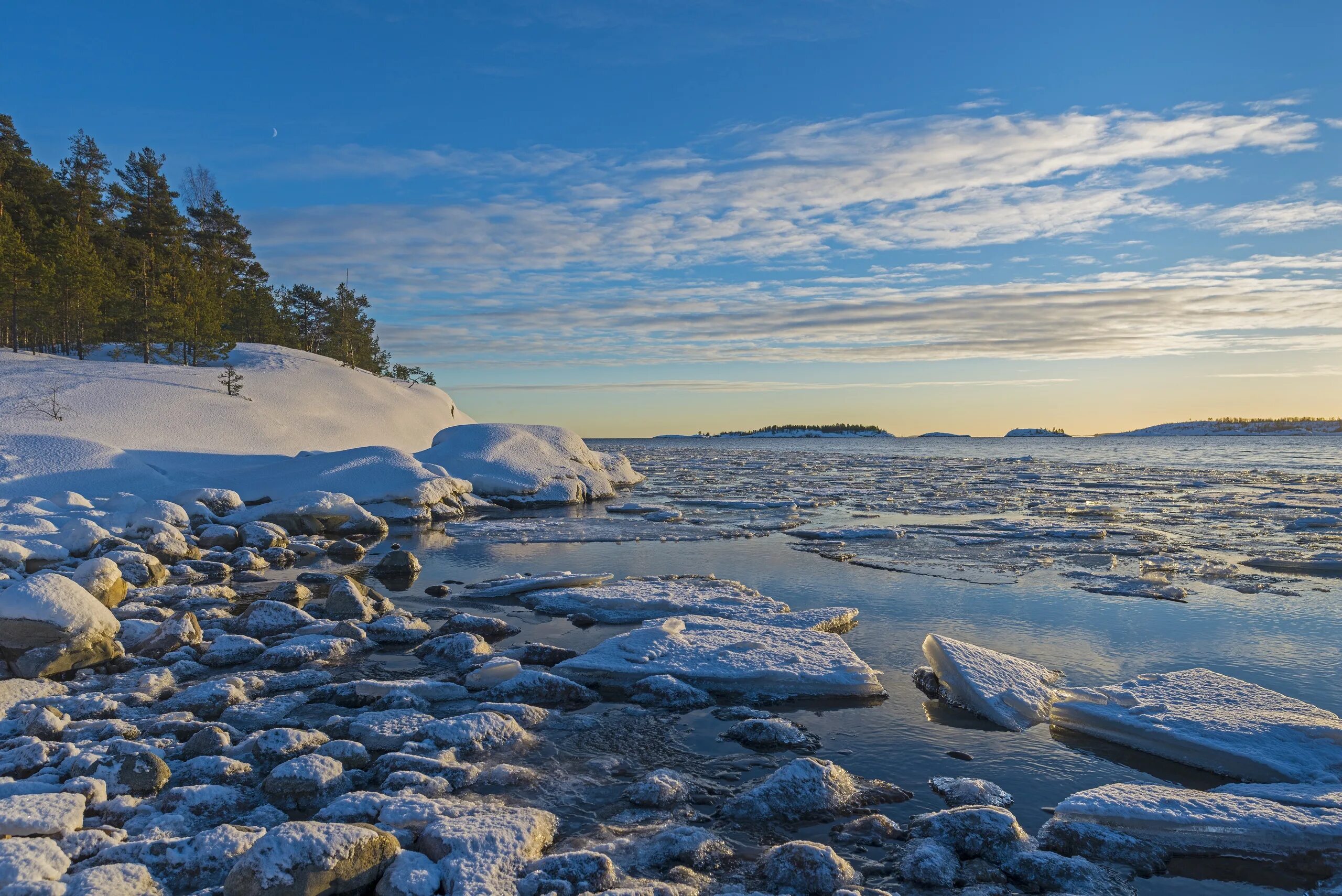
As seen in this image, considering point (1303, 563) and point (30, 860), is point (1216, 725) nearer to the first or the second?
point (30, 860)

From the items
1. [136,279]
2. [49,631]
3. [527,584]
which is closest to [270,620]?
[49,631]

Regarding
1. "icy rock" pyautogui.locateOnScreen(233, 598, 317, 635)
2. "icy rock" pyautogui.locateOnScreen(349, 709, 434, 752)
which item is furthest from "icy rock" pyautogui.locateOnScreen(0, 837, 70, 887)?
"icy rock" pyautogui.locateOnScreen(233, 598, 317, 635)

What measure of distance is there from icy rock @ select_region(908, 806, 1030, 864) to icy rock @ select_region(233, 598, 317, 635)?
25.3 ft

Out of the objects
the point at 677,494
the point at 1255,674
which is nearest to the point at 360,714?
the point at 1255,674

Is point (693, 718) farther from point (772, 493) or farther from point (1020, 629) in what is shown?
point (772, 493)

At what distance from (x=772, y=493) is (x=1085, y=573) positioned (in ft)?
50.2

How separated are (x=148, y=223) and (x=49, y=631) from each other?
54635mm

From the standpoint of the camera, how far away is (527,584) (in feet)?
38.6

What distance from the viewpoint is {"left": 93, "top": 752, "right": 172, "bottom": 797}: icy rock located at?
5.10 metres

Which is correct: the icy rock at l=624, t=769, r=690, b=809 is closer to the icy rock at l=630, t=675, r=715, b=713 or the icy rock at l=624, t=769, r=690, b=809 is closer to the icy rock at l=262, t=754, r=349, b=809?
the icy rock at l=630, t=675, r=715, b=713

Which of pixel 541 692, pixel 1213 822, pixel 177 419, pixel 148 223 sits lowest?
pixel 541 692

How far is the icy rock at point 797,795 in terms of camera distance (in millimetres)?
4980

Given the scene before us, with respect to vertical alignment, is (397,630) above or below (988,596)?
below

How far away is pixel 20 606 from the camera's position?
7641 millimetres
